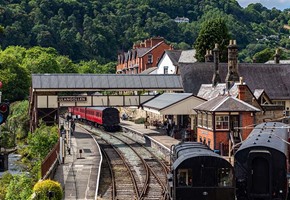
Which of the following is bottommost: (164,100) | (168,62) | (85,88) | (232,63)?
(164,100)

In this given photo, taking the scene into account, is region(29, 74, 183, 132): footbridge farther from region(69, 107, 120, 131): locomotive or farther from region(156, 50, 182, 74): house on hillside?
region(156, 50, 182, 74): house on hillside

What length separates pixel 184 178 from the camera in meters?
19.2

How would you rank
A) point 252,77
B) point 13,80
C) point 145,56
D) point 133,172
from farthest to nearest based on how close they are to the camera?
point 145,56 < point 13,80 < point 252,77 < point 133,172

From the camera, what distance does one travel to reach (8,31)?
11338 centimetres

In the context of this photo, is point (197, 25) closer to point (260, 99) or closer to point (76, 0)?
point (76, 0)

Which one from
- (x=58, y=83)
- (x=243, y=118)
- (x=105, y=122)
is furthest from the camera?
(x=105, y=122)

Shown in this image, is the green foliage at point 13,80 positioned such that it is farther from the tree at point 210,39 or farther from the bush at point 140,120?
the tree at point 210,39

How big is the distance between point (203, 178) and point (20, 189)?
9.88m

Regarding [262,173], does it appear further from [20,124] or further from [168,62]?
[168,62]

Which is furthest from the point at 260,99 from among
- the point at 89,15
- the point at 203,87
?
the point at 89,15

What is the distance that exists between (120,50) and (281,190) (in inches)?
4857

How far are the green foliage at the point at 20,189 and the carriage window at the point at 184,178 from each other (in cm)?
770

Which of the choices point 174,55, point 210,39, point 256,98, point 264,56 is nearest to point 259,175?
point 256,98

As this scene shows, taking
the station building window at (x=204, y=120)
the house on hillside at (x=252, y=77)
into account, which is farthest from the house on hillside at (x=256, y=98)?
the house on hillside at (x=252, y=77)
